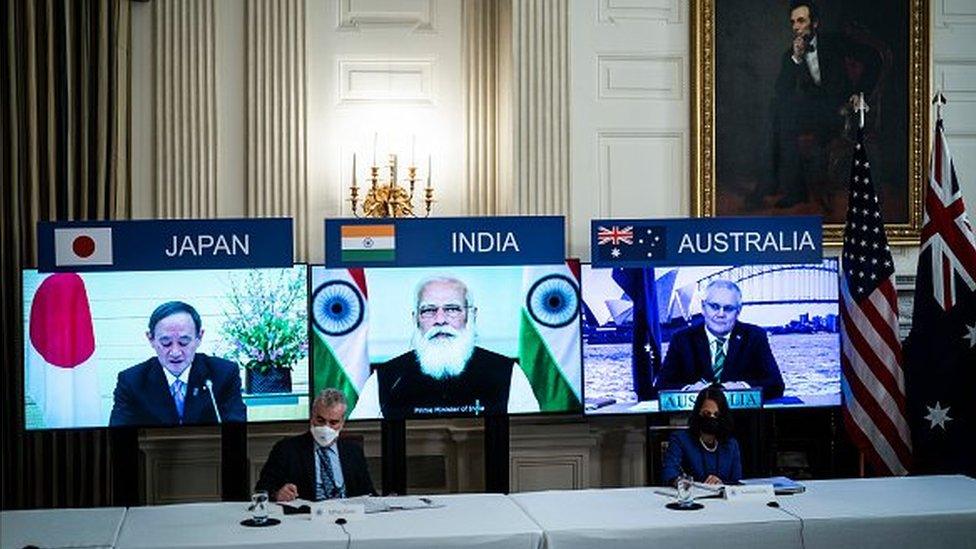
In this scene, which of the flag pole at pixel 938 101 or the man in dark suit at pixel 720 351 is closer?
the man in dark suit at pixel 720 351

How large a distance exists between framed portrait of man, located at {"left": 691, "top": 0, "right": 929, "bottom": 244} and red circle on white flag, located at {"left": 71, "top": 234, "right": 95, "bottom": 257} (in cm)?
371

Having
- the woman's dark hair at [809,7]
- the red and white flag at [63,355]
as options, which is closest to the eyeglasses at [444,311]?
the red and white flag at [63,355]

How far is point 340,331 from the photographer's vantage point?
8.06 meters

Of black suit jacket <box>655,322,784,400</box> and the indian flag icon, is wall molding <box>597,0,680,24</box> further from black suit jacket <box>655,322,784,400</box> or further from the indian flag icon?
the indian flag icon

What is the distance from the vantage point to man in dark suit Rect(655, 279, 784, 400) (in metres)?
8.42

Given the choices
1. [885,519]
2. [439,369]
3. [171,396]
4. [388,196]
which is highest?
[388,196]

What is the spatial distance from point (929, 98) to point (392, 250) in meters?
3.86

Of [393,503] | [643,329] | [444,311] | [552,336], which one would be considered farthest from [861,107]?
[393,503]

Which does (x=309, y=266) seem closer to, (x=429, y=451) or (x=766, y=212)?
(x=429, y=451)

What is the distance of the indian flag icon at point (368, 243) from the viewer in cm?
→ 798

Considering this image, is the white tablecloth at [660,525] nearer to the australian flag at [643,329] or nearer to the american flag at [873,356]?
the australian flag at [643,329]

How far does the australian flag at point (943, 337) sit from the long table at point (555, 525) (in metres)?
1.62

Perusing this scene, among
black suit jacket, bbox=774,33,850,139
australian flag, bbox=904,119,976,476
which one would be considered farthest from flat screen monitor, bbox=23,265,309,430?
australian flag, bbox=904,119,976,476

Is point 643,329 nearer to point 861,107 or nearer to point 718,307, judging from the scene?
point 718,307
